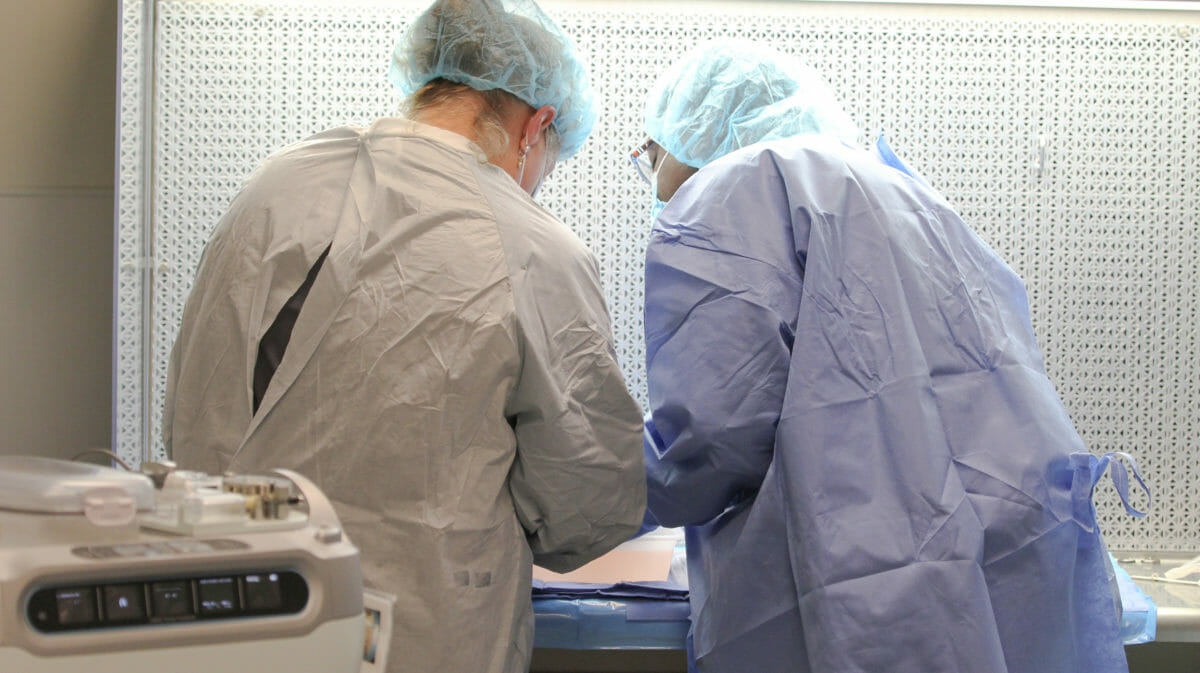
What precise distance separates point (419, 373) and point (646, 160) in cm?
95

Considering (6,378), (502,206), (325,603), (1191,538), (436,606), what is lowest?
(1191,538)

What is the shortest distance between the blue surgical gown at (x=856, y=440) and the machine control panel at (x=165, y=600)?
32.9 inches

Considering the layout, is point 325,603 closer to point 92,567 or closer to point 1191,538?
point 92,567

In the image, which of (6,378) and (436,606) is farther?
(6,378)

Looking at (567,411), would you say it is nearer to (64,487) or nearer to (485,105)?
(485,105)

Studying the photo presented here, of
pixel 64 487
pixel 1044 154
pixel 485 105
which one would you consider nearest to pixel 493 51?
pixel 485 105

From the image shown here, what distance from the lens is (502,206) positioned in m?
1.27

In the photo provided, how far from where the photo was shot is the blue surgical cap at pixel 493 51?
4.68 ft

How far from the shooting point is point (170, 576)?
64cm

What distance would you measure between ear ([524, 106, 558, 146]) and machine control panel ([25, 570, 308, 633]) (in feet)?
3.15

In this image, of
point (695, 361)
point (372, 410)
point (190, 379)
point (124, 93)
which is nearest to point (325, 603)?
point (372, 410)

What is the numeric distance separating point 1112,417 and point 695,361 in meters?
1.15

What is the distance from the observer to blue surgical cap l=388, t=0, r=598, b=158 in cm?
143

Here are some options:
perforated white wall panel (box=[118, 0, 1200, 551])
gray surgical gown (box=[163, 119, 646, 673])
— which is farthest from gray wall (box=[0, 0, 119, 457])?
gray surgical gown (box=[163, 119, 646, 673])
